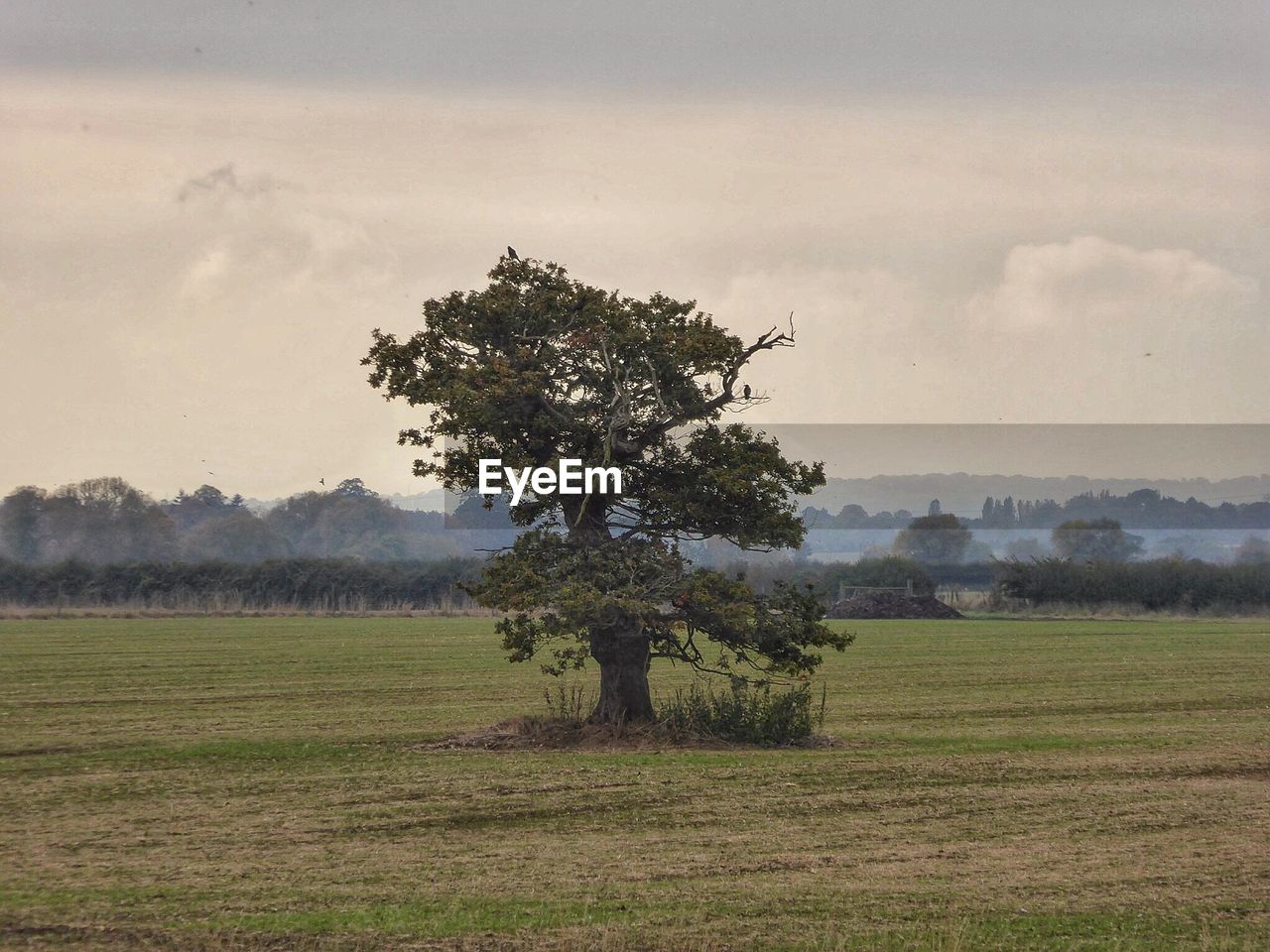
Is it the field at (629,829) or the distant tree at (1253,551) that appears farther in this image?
the distant tree at (1253,551)

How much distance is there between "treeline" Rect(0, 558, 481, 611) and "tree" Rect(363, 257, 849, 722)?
80.5m

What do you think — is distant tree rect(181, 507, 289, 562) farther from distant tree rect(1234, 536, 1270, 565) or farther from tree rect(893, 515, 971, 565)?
distant tree rect(1234, 536, 1270, 565)

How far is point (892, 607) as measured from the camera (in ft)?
322

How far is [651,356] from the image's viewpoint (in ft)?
82.1

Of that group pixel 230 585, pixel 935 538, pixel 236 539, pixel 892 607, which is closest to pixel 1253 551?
pixel 935 538

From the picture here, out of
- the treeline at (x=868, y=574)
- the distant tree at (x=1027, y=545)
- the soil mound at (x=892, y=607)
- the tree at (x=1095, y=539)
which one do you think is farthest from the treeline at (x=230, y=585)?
the tree at (x=1095, y=539)

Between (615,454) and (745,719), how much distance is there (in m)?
4.73

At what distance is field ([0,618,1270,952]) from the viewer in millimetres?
12484

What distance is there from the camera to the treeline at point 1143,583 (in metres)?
95.9

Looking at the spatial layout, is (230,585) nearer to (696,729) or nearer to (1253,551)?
(1253,551)

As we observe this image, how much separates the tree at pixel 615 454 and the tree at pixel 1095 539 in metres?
115

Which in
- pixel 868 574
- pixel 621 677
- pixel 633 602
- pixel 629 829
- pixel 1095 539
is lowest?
pixel 629 829

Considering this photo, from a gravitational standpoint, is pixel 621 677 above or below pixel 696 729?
above

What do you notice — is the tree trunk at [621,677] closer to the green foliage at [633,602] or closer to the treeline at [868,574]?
the green foliage at [633,602]
